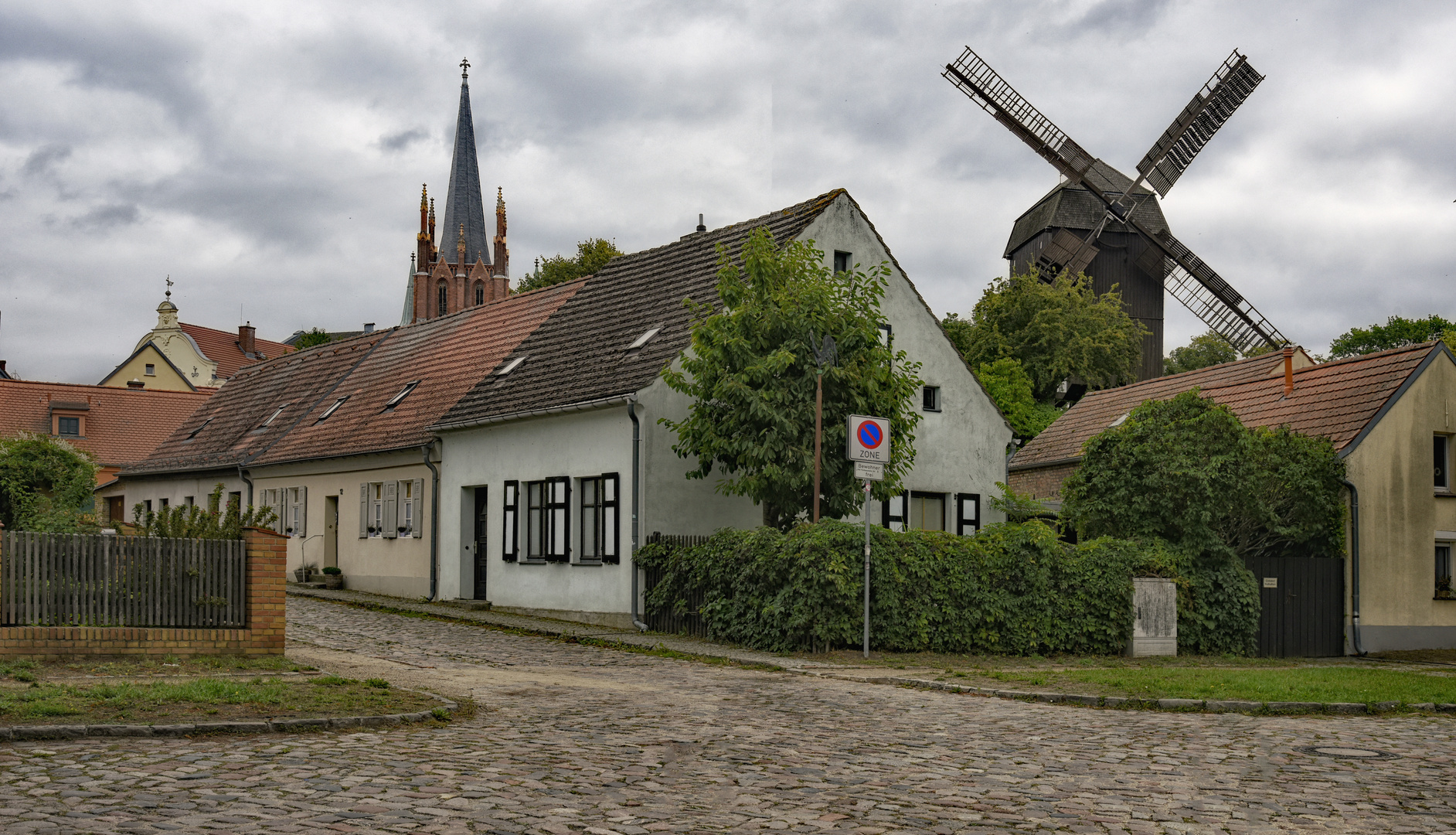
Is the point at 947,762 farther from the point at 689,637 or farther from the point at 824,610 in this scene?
the point at 689,637

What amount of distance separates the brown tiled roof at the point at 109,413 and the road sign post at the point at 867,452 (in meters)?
42.5

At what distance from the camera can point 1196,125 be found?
57156 millimetres

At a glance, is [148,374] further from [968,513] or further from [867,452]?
[867,452]

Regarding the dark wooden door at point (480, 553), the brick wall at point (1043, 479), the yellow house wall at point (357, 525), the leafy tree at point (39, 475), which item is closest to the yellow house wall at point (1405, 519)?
the brick wall at point (1043, 479)

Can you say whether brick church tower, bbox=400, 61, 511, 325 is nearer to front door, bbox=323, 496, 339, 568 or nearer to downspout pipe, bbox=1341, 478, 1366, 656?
front door, bbox=323, 496, 339, 568

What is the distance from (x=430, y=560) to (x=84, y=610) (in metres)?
13.4

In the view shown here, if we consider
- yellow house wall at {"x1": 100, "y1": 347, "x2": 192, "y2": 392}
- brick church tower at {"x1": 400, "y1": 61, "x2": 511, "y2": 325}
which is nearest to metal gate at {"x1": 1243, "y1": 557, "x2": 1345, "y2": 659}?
brick church tower at {"x1": 400, "y1": 61, "x2": 511, "y2": 325}

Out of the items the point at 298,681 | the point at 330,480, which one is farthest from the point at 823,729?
the point at 330,480

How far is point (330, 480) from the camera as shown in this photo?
32.2 meters

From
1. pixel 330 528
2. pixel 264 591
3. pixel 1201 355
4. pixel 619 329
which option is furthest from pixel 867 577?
pixel 1201 355

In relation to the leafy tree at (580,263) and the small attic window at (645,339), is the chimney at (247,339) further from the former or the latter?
the small attic window at (645,339)

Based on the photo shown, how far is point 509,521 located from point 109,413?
37327mm

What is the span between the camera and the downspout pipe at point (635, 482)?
72.9ft

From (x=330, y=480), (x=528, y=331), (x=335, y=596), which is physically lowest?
(x=335, y=596)
